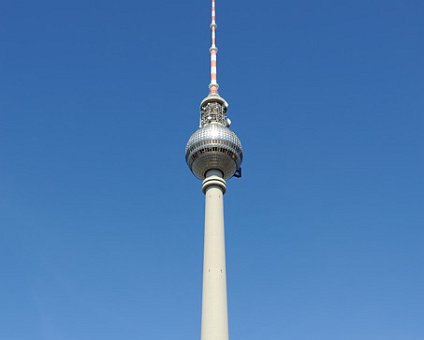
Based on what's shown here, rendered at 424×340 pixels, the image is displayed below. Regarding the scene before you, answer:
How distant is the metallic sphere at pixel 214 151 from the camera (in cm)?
8025

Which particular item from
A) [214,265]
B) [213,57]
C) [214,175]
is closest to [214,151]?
[214,175]

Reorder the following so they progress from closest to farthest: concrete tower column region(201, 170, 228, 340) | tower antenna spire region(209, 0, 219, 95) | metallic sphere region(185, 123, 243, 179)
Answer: concrete tower column region(201, 170, 228, 340), metallic sphere region(185, 123, 243, 179), tower antenna spire region(209, 0, 219, 95)

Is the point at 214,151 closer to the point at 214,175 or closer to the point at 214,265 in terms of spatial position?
the point at 214,175

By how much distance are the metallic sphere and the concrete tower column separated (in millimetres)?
1250

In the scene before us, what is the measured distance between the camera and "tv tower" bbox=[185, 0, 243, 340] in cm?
6819

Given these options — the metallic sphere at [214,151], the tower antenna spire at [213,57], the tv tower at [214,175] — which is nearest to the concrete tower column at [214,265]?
the tv tower at [214,175]

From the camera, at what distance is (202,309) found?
69312 mm

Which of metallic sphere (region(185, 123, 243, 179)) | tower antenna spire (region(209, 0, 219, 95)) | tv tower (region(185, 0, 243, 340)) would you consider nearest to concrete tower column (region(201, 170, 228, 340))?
tv tower (region(185, 0, 243, 340))

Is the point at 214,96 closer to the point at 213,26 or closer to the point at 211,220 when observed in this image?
the point at 213,26

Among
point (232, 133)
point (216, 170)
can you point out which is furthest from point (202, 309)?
point (232, 133)

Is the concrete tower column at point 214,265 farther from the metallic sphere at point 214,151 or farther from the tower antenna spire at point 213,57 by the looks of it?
the tower antenna spire at point 213,57

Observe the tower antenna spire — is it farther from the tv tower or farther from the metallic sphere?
the metallic sphere

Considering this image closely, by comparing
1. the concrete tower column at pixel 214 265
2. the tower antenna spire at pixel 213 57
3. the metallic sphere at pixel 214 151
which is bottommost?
the concrete tower column at pixel 214 265

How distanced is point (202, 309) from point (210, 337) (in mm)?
4167
